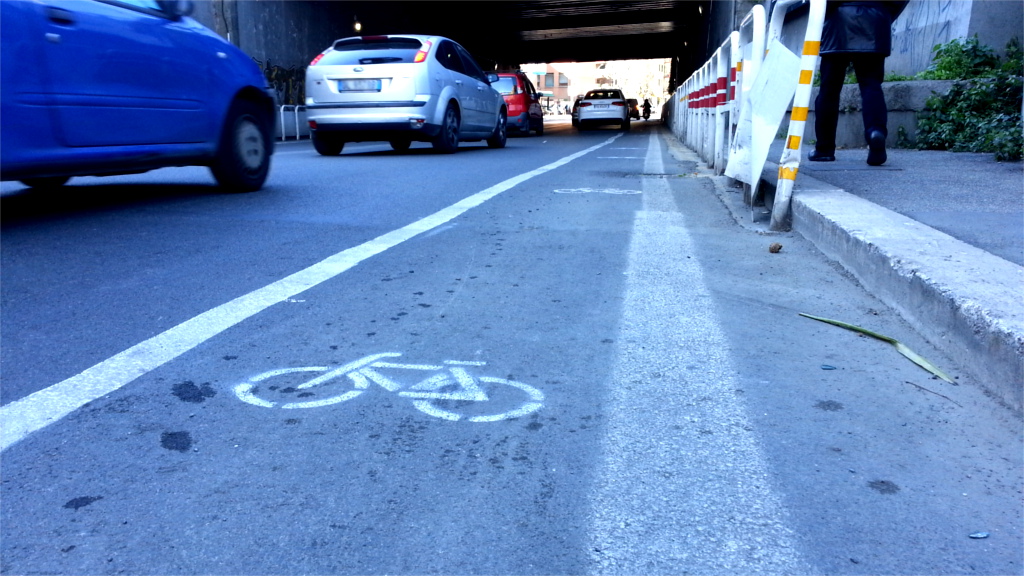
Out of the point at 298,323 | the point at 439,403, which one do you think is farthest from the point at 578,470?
the point at 298,323

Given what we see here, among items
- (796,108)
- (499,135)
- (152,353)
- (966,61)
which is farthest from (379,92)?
(152,353)

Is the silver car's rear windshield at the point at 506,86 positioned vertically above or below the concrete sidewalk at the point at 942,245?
above

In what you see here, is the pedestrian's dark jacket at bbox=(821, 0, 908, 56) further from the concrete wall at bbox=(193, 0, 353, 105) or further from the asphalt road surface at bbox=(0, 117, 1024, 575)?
the concrete wall at bbox=(193, 0, 353, 105)

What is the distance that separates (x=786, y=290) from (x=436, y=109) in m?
9.17

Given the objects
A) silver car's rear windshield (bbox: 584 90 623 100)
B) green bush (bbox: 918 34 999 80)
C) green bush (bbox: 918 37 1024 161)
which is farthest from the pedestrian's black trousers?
silver car's rear windshield (bbox: 584 90 623 100)

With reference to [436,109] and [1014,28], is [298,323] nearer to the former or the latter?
[436,109]

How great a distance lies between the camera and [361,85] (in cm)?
1205

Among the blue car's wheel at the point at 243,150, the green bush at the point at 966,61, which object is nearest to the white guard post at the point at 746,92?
the blue car's wheel at the point at 243,150

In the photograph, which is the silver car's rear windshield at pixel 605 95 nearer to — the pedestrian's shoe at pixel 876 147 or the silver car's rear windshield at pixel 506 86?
the silver car's rear windshield at pixel 506 86

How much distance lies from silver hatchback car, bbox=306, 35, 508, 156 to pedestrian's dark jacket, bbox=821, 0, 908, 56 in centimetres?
617

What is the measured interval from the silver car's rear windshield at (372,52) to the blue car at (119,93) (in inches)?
207

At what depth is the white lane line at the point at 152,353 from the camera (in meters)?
2.46

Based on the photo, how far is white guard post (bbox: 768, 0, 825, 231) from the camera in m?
4.93

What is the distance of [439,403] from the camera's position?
2.59 meters
